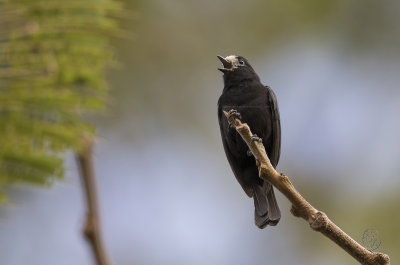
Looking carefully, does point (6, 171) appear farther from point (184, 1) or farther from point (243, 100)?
point (184, 1)

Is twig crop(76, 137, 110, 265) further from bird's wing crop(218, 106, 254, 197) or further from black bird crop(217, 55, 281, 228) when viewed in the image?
bird's wing crop(218, 106, 254, 197)

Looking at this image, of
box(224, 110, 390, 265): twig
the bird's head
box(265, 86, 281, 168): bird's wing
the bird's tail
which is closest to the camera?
box(224, 110, 390, 265): twig

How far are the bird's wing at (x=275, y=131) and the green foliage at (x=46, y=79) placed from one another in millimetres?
903

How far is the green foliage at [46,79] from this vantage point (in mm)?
3537

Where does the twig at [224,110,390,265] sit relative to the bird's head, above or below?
below

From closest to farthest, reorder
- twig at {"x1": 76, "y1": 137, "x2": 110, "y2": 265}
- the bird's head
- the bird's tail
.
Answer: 1. twig at {"x1": 76, "y1": 137, "x2": 110, "y2": 265}
2. the bird's tail
3. the bird's head

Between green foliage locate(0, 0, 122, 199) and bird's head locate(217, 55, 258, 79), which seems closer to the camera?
green foliage locate(0, 0, 122, 199)

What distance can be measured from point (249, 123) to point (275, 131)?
0.66 ft

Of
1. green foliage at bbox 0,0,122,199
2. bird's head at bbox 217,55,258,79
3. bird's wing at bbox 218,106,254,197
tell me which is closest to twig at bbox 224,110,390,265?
bird's wing at bbox 218,106,254,197

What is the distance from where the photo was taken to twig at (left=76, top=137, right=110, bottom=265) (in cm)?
240

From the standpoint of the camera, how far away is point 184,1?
9.98 m

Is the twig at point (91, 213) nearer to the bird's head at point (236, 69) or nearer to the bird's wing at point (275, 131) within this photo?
the bird's wing at point (275, 131)

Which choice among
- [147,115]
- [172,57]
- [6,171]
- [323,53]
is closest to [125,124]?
[147,115]

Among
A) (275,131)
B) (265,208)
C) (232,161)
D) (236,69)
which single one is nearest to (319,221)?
(265,208)
